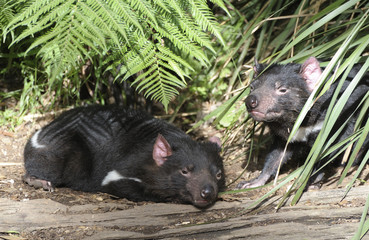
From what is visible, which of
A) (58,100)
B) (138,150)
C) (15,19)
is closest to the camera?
(15,19)

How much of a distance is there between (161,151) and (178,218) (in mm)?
543

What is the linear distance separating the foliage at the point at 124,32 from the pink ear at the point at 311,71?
595mm

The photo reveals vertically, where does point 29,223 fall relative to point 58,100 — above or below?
below

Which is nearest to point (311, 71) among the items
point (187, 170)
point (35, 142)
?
point (187, 170)

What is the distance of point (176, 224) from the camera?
295 cm

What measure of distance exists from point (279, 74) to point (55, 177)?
172 cm

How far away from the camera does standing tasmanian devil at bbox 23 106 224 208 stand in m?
3.32

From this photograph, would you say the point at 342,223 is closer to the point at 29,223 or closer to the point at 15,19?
the point at 29,223

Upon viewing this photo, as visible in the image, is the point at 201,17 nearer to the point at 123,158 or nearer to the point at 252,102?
the point at 252,102

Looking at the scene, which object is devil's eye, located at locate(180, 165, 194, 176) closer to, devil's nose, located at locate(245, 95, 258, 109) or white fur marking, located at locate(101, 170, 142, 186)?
white fur marking, located at locate(101, 170, 142, 186)

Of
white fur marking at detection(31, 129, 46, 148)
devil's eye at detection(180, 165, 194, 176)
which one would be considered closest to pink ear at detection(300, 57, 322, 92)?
devil's eye at detection(180, 165, 194, 176)

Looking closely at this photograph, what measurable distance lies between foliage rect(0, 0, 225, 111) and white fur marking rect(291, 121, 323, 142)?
801 millimetres

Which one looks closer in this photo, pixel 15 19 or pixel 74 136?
pixel 15 19

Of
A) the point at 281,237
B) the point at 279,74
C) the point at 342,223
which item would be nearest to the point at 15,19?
the point at 279,74
